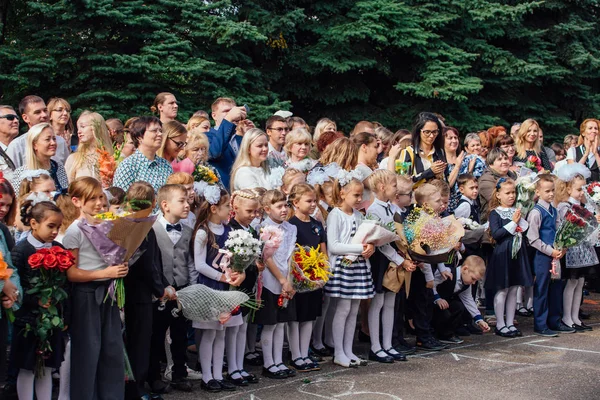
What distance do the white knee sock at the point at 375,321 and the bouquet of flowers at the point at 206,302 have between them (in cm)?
203

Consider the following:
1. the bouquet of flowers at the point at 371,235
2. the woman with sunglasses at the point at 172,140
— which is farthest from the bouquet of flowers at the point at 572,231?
the woman with sunglasses at the point at 172,140

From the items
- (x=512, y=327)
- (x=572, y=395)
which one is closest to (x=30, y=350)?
(x=572, y=395)

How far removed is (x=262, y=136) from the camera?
9.06 meters

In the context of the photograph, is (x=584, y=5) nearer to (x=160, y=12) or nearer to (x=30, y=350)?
(x=160, y=12)

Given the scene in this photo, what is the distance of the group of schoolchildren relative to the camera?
6.52m

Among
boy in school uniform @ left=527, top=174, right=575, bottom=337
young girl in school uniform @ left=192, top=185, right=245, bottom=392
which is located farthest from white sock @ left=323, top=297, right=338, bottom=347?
boy in school uniform @ left=527, top=174, right=575, bottom=337

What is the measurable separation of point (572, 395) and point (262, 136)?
12.7 feet

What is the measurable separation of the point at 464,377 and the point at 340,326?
1262 millimetres

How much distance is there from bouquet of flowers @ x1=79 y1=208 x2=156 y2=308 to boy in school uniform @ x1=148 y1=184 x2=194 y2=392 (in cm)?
77

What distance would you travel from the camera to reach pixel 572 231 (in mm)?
10328

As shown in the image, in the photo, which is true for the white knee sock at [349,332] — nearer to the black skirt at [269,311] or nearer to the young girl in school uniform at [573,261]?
the black skirt at [269,311]

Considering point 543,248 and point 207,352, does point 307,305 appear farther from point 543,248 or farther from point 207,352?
point 543,248

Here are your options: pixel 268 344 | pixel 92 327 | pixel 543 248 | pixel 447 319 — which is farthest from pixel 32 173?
pixel 543 248

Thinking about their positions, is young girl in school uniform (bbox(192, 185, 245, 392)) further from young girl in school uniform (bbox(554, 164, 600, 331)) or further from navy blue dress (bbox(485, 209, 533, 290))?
young girl in school uniform (bbox(554, 164, 600, 331))
